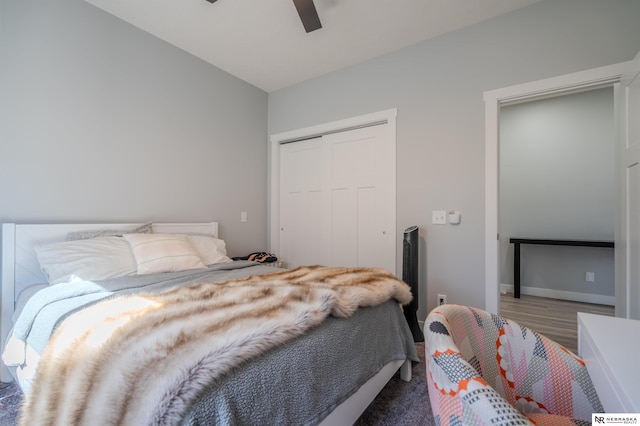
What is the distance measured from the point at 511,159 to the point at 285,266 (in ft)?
11.9

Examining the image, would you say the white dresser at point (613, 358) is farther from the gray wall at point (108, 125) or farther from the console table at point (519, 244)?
the console table at point (519, 244)

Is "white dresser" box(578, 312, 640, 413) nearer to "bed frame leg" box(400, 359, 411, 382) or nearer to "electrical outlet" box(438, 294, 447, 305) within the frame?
"bed frame leg" box(400, 359, 411, 382)

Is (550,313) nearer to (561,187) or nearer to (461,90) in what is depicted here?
(561,187)

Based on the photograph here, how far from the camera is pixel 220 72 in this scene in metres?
3.13

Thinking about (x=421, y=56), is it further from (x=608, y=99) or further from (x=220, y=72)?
(x=608, y=99)

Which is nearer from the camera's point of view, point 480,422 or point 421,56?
point 480,422

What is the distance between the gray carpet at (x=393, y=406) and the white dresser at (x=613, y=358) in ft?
2.97

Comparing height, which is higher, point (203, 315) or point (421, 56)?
point (421, 56)

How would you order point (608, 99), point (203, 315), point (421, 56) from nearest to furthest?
point (203, 315) → point (421, 56) → point (608, 99)

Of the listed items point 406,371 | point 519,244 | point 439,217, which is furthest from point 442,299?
point 519,244

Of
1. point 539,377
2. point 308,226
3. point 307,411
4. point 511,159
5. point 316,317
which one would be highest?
point 511,159

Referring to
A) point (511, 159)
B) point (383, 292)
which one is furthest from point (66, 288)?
point (511, 159)

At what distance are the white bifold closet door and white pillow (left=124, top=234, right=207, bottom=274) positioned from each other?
1488 mm

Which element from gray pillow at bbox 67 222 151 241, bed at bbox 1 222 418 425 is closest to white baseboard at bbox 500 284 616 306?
bed at bbox 1 222 418 425
